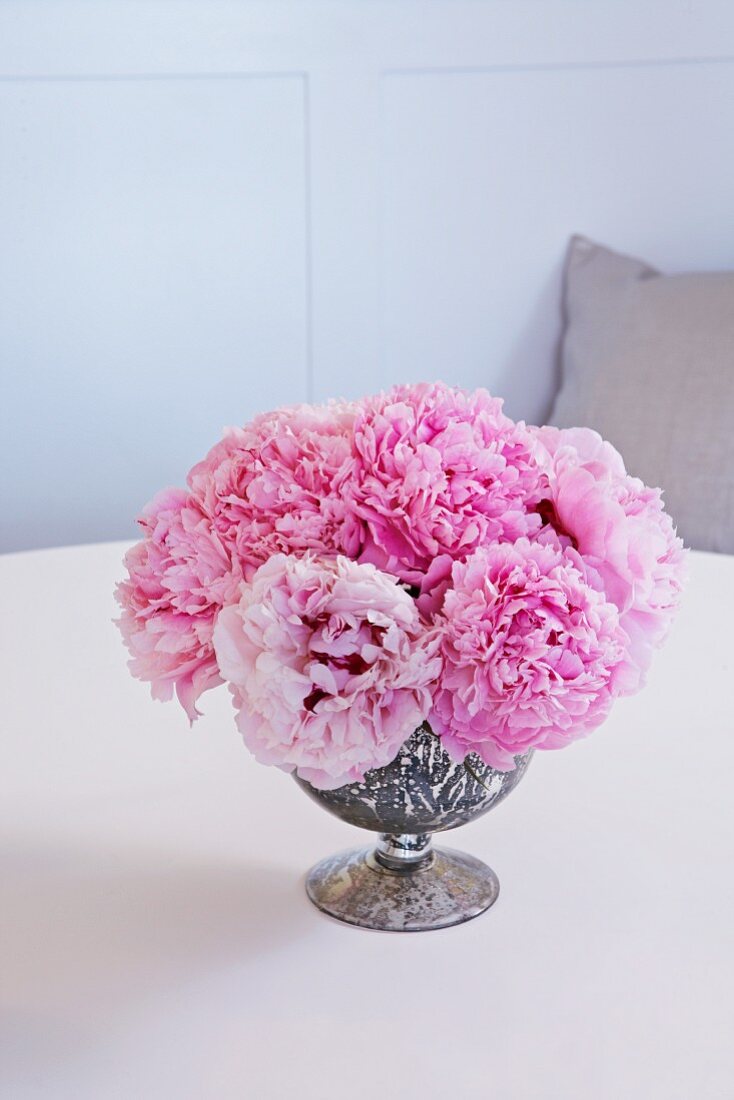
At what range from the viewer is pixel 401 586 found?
0.61 m

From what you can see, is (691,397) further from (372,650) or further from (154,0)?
(372,650)

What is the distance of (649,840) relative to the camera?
0.85 m

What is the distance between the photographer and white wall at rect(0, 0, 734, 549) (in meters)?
2.22

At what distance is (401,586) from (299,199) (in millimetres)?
1821

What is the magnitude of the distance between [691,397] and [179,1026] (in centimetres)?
151

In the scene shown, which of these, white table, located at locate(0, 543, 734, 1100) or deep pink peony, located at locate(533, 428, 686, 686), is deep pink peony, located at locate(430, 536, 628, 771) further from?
white table, located at locate(0, 543, 734, 1100)

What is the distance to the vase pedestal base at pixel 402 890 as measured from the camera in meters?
0.74

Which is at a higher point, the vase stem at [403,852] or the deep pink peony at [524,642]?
the deep pink peony at [524,642]

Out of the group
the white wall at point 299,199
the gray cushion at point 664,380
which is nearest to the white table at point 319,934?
the gray cushion at point 664,380

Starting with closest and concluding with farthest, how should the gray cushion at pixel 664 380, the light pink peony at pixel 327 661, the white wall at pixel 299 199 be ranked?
the light pink peony at pixel 327 661
the gray cushion at pixel 664 380
the white wall at pixel 299 199

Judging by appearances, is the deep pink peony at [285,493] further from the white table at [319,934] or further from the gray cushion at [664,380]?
the gray cushion at [664,380]

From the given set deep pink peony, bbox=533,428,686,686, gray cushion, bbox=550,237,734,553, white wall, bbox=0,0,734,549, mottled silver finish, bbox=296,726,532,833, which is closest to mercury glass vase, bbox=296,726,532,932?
mottled silver finish, bbox=296,726,532,833

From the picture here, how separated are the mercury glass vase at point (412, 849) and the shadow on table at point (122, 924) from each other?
3cm

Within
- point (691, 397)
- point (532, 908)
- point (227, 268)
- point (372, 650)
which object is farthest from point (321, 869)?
point (227, 268)
